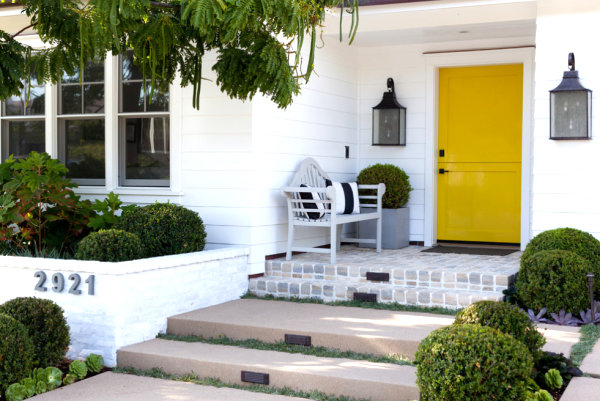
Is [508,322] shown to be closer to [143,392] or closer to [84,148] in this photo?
[143,392]

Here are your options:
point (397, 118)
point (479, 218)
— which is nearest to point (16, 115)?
point (397, 118)

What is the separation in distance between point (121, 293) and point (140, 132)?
2.45 meters

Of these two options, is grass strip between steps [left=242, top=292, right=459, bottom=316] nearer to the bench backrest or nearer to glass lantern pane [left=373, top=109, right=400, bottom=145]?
the bench backrest

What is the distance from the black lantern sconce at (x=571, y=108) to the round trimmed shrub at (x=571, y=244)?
3.01ft

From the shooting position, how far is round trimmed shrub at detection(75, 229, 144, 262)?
5.62m

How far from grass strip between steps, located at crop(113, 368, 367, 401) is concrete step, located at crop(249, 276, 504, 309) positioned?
184cm

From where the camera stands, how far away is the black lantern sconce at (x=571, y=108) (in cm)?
643

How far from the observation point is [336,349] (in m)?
5.16

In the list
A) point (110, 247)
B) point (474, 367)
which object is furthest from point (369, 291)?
point (474, 367)

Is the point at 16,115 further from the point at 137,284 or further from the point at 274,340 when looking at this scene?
the point at 274,340

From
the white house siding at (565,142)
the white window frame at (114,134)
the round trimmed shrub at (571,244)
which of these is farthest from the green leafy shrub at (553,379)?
the white window frame at (114,134)

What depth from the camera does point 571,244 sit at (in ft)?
19.8

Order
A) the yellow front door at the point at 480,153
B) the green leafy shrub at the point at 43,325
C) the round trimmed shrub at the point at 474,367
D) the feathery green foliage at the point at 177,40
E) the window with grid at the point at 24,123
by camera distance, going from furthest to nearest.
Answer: the yellow front door at the point at 480,153 → the window with grid at the point at 24,123 → the green leafy shrub at the point at 43,325 → the feathery green foliage at the point at 177,40 → the round trimmed shrub at the point at 474,367

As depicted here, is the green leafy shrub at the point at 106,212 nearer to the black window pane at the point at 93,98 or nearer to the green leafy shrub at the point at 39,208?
the green leafy shrub at the point at 39,208
